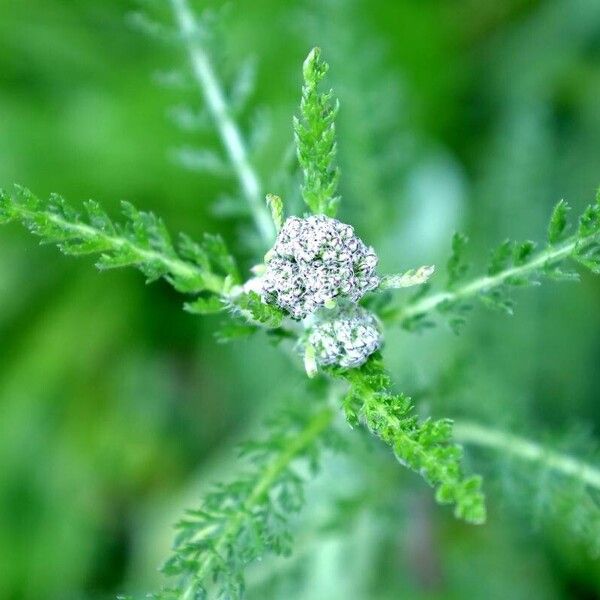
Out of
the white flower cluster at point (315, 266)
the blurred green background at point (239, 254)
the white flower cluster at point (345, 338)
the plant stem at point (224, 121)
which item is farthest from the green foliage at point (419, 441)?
the blurred green background at point (239, 254)

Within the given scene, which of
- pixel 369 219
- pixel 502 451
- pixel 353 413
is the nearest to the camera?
pixel 353 413

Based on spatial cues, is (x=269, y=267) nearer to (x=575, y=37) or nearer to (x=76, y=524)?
(x=76, y=524)

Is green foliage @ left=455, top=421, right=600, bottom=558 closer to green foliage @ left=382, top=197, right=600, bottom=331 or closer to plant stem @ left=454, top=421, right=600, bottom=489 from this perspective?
plant stem @ left=454, top=421, right=600, bottom=489

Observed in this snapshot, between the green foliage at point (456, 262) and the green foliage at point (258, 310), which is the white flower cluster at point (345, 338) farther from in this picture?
the green foliage at point (456, 262)

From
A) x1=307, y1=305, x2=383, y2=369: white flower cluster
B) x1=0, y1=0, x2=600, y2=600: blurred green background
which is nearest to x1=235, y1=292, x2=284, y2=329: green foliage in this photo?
x1=307, y1=305, x2=383, y2=369: white flower cluster

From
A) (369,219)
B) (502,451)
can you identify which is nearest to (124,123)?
(369,219)
